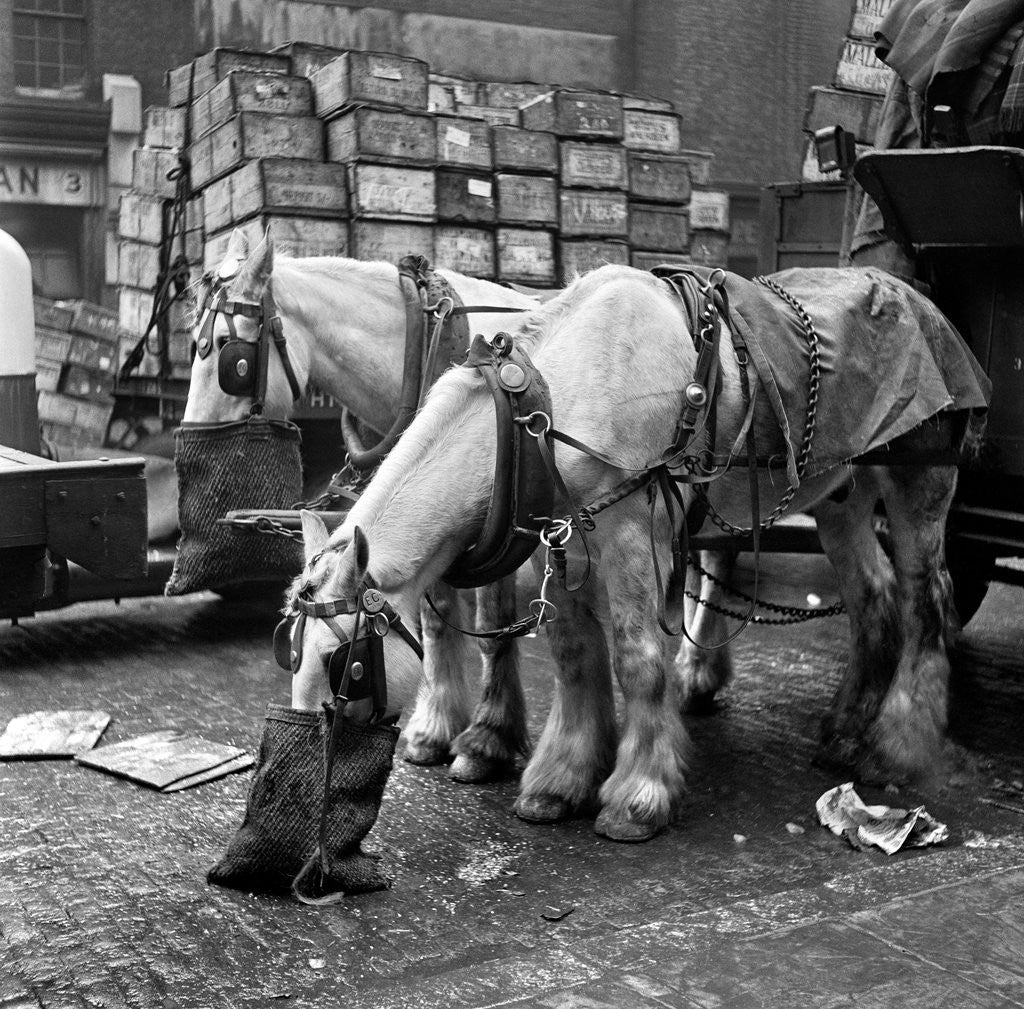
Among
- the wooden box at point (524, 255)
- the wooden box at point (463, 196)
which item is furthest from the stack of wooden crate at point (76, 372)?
the wooden box at point (524, 255)

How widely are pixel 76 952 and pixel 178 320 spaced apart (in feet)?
19.9

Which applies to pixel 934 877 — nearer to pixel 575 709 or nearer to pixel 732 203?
pixel 575 709

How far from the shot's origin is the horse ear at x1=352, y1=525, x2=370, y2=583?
10.8ft

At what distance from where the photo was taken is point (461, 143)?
7605 millimetres

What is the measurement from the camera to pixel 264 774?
345cm

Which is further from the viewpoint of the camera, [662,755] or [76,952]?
[662,755]

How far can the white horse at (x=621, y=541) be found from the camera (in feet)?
11.8

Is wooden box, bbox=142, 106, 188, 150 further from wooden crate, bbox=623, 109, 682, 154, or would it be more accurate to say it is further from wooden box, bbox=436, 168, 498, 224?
wooden crate, bbox=623, 109, 682, 154

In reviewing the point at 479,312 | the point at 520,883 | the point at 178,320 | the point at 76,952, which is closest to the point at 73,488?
the point at 479,312

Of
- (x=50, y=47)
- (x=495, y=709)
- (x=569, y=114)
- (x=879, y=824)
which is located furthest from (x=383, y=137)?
(x=50, y=47)

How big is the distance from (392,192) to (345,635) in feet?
15.0

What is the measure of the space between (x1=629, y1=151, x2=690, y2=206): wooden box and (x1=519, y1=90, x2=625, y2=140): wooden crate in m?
0.38

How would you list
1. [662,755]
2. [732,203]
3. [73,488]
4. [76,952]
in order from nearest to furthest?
[76,952]
[662,755]
[73,488]
[732,203]

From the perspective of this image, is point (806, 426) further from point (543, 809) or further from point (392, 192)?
point (392, 192)
